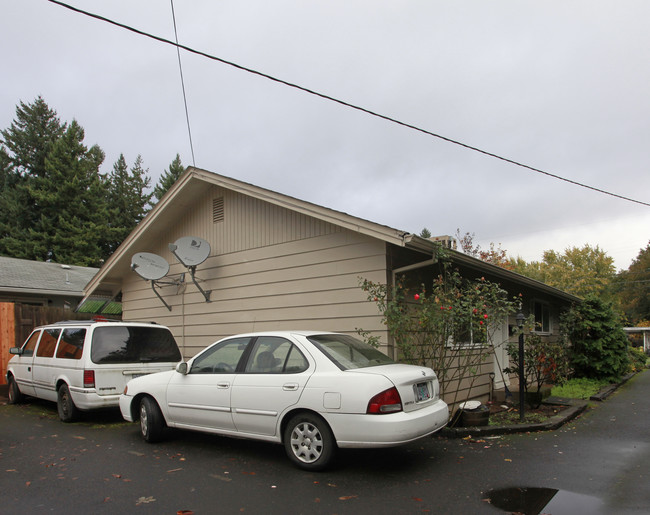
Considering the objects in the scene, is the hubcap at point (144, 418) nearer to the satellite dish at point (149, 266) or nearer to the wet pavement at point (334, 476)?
the wet pavement at point (334, 476)

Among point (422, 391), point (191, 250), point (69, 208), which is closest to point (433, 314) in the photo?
point (422, 391)

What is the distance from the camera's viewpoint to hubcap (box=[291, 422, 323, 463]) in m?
4.98

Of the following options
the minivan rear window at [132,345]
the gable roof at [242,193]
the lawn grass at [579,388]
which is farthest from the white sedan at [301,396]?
the lawn grass at [579,388]

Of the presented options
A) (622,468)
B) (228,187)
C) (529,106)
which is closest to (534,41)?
(529,106)

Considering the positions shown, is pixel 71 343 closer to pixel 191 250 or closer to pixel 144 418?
pixel 144 418

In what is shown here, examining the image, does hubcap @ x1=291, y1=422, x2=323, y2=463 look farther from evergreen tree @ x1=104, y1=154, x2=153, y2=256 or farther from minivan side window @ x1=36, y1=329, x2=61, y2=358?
evergreen tree @ x1=104, y1=154, x2=153, y2=256

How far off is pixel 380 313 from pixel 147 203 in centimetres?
4128

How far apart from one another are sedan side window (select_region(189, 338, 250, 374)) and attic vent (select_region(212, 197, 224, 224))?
192 inches

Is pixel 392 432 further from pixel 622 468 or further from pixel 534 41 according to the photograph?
pixel 534 41

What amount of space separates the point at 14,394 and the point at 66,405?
128 inches

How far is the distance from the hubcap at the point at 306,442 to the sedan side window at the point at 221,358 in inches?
47.3

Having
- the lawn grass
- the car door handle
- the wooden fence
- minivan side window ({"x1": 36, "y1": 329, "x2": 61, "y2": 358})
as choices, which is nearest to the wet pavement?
the car door handle

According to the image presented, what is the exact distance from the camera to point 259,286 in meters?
9.45

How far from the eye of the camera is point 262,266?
371 inches
